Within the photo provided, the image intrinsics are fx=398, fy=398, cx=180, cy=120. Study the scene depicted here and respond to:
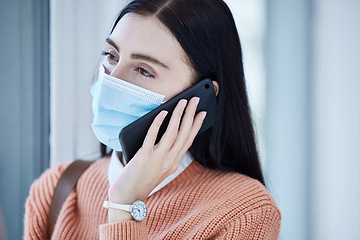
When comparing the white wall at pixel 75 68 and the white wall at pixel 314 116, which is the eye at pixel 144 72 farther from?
the white wall at pixel 314 116

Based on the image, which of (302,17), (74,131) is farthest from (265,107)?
(74,131)

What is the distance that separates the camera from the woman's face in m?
1.17

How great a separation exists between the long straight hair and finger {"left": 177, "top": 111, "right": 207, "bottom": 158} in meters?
0.12

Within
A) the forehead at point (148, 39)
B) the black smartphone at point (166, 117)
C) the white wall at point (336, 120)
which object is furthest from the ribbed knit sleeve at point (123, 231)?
the white wall at point (336, 120)

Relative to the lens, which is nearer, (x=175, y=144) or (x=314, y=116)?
(x=175, y=144)

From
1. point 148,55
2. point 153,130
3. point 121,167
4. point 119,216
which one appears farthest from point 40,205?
point 148,55

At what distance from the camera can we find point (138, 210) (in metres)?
1.08

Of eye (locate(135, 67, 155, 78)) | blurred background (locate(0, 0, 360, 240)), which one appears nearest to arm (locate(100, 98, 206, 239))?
eye (locate(135, 67, 155, 78))

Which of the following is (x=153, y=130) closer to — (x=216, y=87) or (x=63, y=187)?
(x=216, y=87)

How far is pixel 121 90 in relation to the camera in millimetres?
1166

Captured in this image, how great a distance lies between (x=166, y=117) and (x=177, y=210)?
29 cm

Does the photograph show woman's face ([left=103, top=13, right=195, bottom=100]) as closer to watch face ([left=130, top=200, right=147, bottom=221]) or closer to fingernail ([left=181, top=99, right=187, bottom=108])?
fingernail ([left=181, top=99, right=187, bottom=108])

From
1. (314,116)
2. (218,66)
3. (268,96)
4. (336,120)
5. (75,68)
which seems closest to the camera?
(218,66)

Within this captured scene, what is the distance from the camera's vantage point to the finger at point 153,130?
3.69 ft
